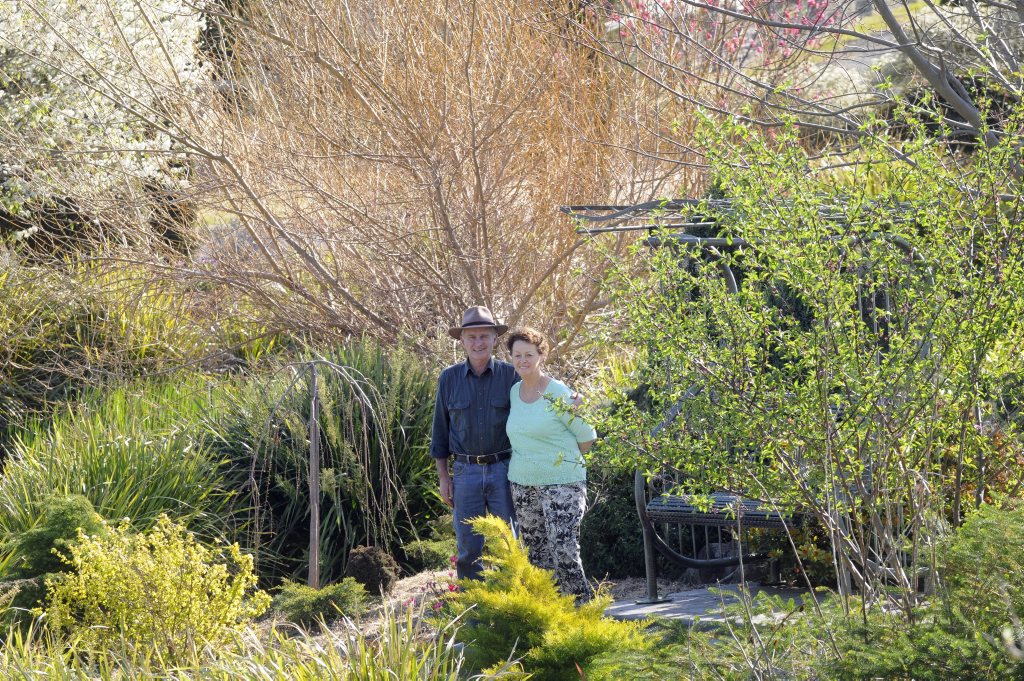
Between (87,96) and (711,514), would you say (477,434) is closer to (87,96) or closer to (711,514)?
(711,514)

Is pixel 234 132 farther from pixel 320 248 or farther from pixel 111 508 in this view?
pixel 111 508

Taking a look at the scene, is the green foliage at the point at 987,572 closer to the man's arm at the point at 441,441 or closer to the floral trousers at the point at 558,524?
the floral trousers at the point at 558,524

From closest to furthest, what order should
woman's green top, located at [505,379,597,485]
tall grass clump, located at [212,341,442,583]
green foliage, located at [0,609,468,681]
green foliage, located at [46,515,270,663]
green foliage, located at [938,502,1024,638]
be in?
green foliage, located at [938,502,1024,638] → green foliage, located at [0,609,468,681] → green foliage, located at [46,515,270,663] → woman's green top, located at [505,379,597,485] → tall grass clump, located at [212,341,442,583]

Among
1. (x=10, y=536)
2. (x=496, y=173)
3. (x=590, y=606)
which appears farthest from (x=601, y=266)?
(x=590, y=606)

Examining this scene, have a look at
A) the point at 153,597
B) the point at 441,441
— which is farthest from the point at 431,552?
the point at 153,597

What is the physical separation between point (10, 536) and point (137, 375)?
4448mm

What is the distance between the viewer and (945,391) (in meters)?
3.75

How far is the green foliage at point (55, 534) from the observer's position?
20.9 ft

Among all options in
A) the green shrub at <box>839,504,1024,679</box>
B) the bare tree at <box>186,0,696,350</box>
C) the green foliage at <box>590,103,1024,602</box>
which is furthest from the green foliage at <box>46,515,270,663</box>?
the bare tree at <box>186,0,696,350</box>

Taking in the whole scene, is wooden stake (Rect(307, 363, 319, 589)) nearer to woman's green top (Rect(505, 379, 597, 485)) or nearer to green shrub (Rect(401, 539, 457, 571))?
green shrub (Rect(401, 539, 457, 571))

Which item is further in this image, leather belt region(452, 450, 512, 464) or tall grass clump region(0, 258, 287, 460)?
tall grass clump region(0, 258, 287, 460)

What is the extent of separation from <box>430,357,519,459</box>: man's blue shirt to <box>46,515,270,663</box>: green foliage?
4.10 ft

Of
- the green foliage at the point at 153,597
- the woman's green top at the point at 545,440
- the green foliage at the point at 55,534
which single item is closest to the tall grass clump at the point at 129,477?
the green foliage at the point at 55,534

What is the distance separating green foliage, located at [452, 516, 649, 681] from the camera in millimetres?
4117
